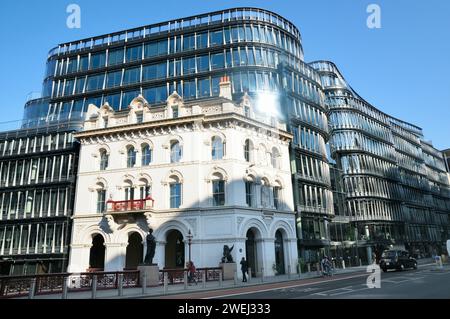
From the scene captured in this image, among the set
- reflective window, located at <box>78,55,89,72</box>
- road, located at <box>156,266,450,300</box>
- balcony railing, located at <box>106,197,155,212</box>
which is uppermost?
reflective window, located at <box>78,55,89,72</box>

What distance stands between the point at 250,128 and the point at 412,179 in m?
60.1

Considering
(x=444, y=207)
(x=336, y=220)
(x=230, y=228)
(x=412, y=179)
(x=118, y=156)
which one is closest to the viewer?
(x=230, y=228)

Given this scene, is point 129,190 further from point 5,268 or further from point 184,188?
point 5,268

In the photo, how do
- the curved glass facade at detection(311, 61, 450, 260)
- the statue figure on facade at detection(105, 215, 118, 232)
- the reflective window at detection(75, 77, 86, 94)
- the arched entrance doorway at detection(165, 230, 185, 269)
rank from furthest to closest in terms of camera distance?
the curved glass facade at detection(311, 61, 450, 260) → the reflective window at detection(75, 77, 86, 94) → the arched entrance doorway at detection(165, 230, 185, 269) → the statue figure on facade at detection(105, 215, 118, 232)

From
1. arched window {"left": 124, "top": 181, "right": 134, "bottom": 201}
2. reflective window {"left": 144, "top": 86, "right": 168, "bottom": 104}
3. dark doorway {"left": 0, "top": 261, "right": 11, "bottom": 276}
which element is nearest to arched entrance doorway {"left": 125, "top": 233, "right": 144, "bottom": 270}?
arched window {"left": 124, "top": 181, "right": 134, "bottom": 201}

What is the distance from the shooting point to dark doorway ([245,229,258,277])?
107 feet

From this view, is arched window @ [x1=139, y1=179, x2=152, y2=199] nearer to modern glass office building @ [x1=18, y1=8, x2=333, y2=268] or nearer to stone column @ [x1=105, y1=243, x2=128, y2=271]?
stone column @ [x1=105, y1=243, x2=128, y2=271]

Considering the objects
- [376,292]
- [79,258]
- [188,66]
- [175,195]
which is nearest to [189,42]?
[188,66]

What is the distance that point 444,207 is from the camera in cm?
9238

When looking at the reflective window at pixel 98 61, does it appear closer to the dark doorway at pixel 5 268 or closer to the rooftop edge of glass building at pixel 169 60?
the rooftop edge of glass building at pixel 169 60

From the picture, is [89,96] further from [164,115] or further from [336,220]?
[336,220]

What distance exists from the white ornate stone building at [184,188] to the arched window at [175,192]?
0.09 metres

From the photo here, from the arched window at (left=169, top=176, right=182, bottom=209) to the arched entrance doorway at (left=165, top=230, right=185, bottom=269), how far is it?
313 centimetres
